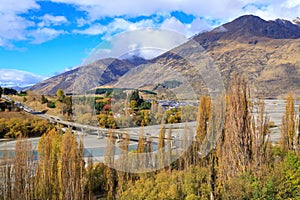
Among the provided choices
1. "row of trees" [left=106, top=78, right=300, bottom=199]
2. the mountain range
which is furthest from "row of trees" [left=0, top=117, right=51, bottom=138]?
"row of trees" [left=106, top=78, right=300, bottom=199]

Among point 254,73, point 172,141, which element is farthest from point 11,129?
point 254,73

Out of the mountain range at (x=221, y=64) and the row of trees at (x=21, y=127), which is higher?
the mountain range at (x=221, y=64)

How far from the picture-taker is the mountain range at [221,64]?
538 cm

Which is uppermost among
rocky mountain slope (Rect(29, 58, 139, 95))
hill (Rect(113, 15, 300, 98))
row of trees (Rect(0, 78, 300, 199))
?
hill (Rect(113, 15, 300, 98))

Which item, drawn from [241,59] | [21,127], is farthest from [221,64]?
[21,127]

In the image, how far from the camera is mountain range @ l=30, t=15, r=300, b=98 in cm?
538

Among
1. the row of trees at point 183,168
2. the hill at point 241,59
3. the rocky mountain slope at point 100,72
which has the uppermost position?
the hill at point 241,59

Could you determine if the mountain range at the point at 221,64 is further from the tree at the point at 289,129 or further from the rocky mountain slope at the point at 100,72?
the tree at the point at 289,129

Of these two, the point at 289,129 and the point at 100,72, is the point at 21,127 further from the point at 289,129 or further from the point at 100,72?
the point at 289,129

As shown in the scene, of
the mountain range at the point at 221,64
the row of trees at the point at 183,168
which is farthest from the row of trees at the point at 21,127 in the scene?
the row of trees at the point at 183,168

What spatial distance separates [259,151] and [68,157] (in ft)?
13.2

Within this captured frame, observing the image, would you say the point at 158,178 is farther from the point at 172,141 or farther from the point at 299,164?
the point at 299,164

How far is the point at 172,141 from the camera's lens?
7672 millimetres

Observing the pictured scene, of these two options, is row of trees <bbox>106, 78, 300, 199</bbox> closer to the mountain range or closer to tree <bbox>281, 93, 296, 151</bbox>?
the mountain range
